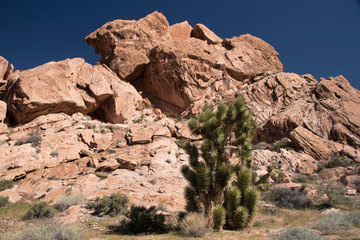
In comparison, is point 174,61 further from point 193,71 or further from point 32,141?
point 32,141

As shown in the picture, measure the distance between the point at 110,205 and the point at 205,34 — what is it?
1133 inches

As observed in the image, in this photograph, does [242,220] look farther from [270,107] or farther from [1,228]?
[270,107]

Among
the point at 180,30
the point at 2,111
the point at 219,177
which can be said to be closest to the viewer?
the point at 219,177

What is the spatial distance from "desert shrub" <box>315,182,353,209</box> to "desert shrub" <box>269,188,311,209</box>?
684mm

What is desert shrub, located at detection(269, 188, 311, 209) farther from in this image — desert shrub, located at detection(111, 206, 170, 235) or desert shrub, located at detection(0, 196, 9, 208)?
desert shrub, located at detection(0, 196, 9, 208)

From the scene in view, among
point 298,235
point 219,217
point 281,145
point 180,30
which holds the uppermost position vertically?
point 180,30

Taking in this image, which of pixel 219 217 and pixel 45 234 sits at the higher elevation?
pixel 219 217

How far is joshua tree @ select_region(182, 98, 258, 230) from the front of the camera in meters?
8.91

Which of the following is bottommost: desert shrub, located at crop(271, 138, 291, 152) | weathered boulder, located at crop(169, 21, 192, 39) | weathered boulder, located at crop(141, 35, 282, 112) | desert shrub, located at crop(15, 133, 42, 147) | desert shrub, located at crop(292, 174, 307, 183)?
desert shrub, located at crop(292, 174, 307, 183)

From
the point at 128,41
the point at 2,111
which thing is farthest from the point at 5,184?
the point at 128,41

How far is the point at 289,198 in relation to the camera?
14344mm

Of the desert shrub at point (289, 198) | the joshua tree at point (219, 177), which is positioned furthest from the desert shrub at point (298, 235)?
the desert shrub at point (289, 198)

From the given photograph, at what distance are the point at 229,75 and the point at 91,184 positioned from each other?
22132mm

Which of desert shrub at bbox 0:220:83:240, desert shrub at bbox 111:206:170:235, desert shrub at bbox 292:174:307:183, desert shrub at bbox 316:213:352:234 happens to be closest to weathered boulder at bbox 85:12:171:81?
desert shrub at bbox 292:174:307:183
